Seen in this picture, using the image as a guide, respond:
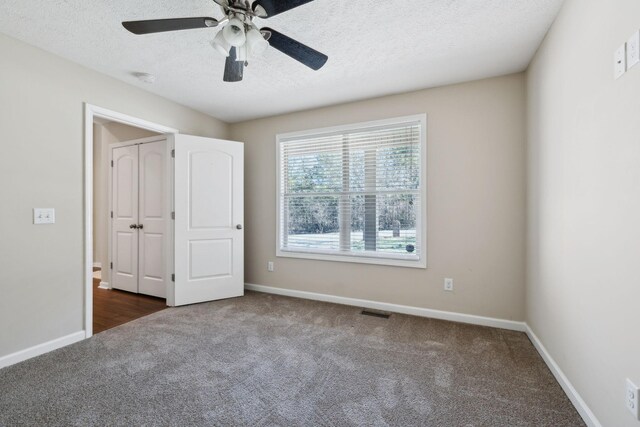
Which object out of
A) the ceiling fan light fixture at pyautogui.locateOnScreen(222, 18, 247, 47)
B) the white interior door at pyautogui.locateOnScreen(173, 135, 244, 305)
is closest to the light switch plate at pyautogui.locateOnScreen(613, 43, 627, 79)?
the ceiling fan light fixture at pyautogui.locateOnScreen(222, 18, 247, 47)

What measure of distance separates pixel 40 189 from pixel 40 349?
1.29m

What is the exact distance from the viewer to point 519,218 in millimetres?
2771

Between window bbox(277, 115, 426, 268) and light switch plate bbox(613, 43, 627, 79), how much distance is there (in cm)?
182

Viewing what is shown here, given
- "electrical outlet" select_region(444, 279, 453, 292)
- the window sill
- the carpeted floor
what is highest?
the window sill

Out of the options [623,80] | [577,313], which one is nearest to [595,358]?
[577,313]

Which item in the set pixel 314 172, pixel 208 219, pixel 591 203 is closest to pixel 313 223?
pixel 314 172

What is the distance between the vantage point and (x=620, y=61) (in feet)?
4.22

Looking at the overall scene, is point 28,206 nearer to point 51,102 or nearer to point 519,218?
point 51,102

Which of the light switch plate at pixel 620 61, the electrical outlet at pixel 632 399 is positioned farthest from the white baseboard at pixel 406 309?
the light switch plate at pixel 620 61

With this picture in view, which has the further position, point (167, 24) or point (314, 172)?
point (314, 172)

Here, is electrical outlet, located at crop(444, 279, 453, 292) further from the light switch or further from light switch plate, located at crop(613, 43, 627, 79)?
the light switch

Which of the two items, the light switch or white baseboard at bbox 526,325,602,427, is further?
the light switch

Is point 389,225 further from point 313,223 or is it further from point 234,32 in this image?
point 234,32

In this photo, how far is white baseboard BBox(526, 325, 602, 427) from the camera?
152cm
